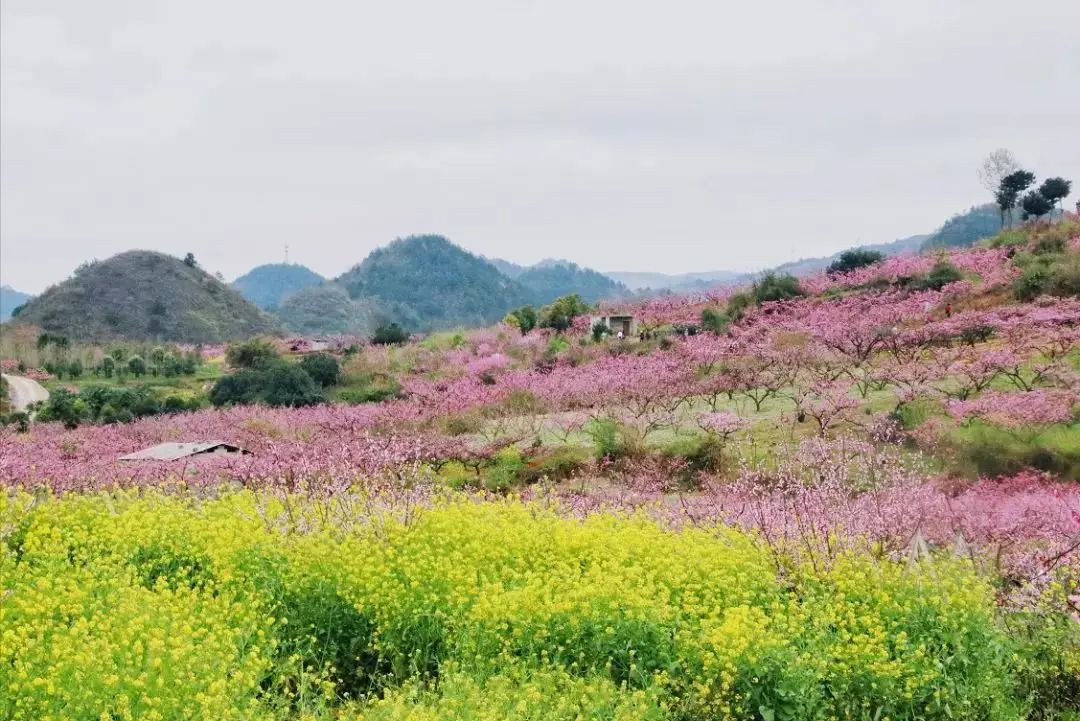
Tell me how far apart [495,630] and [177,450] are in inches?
491

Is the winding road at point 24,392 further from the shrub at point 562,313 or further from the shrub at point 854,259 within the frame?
the shrub at point 854,259

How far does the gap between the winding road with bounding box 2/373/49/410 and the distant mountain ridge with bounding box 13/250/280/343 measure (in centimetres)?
3293

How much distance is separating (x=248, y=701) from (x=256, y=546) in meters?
2.47

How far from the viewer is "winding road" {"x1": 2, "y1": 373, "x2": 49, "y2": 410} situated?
32.8m

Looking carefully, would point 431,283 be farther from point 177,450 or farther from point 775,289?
point 177,450

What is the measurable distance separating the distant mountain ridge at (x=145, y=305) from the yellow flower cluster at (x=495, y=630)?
71.1 meters

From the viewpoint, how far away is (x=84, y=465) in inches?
606

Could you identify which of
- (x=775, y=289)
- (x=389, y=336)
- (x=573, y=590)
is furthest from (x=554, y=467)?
(x=389, y=336)

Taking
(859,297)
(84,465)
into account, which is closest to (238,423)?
(84,465)

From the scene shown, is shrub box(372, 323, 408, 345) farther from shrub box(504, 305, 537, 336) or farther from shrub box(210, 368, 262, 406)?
shrub box(210, 368, 262, 406)

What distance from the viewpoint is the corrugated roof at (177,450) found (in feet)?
54.4

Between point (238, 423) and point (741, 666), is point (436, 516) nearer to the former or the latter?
point (741, 666)

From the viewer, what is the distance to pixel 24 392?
119 feet

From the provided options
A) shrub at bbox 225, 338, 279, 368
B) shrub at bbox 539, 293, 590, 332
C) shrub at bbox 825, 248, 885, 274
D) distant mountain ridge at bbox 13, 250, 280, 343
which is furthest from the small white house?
distant mountain ridge at bbox 13, 250, 280, 343
